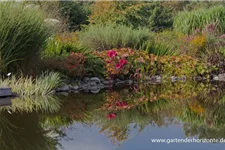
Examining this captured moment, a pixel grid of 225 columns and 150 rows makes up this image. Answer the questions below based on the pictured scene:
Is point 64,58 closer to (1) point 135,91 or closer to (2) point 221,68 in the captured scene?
(1) point 135,91

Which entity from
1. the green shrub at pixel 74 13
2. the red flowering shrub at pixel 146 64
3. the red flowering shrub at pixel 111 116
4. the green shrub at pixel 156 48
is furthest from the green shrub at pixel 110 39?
the green shrub at pixel 74 13

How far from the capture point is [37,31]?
392 inches

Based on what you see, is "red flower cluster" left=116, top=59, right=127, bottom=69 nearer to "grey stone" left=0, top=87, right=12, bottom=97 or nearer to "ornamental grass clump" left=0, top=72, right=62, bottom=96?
"ornamental grass clump" left=0, top=72, right=62, bottom=96

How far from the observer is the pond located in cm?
609

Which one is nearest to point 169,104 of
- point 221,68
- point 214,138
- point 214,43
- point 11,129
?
point 214,138

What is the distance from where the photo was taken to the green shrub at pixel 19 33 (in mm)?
9648

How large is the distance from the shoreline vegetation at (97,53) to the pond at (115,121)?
38.0 inches

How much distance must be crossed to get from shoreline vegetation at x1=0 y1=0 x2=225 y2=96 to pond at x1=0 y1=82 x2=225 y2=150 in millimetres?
965

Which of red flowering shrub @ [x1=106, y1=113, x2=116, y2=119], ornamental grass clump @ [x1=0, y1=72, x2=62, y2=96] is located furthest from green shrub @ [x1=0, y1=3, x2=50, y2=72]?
red flowering shrub @ [x1=106, y1=113, x2=116, y2=119]

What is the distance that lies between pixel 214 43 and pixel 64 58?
208 inches

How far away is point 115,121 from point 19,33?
3.35m

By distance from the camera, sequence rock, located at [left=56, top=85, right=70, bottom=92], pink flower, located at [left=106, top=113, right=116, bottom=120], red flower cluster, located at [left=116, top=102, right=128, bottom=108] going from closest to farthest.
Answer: pink flower, located at [left=106, top=113, right=116, bottom=120] → red flower cluster, located at [left=116, top=102, right=128, bottom=108] → rock, located at [left=56, top=85, right=70, bottom=92]

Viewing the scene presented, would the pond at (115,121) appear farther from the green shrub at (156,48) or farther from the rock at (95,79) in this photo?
the green shrub at (156,48)

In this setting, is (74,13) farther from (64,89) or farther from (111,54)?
(64,89)
